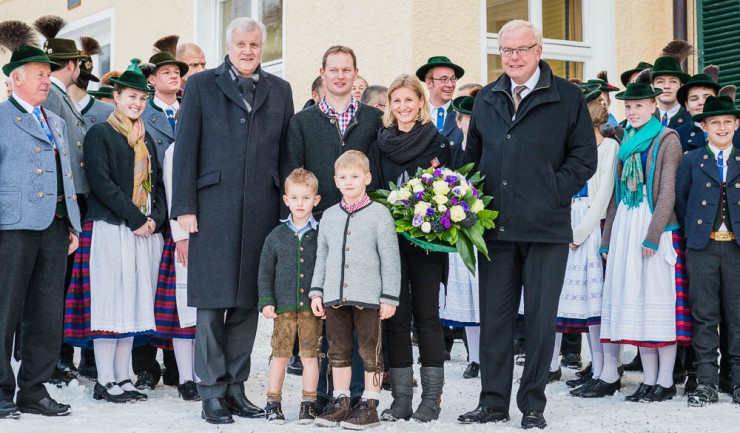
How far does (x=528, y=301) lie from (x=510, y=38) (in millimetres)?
1436

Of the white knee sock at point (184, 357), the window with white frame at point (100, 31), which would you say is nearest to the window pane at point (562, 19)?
the white knee sock at point (184, 357)

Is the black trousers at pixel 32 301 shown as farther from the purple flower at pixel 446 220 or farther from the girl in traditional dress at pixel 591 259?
the girl in traditional dress at pixel 591 259

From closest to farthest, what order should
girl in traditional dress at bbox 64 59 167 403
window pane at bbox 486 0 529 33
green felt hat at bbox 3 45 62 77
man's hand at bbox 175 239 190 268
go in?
1. green felt hat at bbox 3 45 62 77
2. man's hand at bbox 175 239 190 268
3. girl in traditional dress at bbox 64 59 167 403
4. window pane at bbox 486 0 529 33

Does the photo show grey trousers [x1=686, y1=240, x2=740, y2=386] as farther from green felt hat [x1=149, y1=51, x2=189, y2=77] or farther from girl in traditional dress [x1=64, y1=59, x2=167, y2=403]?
green felt hat [x1=149, y1=51, x2=189, y2=77]

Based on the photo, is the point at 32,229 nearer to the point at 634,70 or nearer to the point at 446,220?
the point at 446,220

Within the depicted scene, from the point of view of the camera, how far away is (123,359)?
5805 mm

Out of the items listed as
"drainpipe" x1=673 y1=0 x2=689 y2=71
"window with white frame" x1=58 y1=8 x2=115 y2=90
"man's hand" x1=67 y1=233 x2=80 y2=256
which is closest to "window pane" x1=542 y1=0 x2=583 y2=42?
"drainpipe" x1=673 y1=0 x2=689 y2=71

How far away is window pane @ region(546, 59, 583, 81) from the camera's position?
953 centimetres

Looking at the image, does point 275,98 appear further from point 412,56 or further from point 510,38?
point 412,56

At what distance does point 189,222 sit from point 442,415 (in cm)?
179

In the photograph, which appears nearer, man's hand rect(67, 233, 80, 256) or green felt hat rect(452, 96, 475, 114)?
man's hand rect(67, 233, 80, 256)

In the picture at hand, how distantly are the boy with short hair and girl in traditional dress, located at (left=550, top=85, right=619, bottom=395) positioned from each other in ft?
6.48

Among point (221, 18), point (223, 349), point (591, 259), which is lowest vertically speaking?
point (223, 349)

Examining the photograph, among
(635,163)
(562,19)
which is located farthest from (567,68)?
(635,163)
